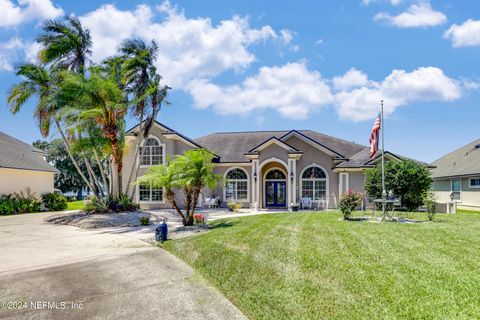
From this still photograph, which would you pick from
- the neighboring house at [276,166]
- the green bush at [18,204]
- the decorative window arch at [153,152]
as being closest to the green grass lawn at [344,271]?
the neighboring house at [276,166]

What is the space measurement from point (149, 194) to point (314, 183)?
12.3m

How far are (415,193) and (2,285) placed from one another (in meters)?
18.6

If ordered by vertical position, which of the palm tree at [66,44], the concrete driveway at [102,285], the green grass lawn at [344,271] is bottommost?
the concrete driveway at [102,285]

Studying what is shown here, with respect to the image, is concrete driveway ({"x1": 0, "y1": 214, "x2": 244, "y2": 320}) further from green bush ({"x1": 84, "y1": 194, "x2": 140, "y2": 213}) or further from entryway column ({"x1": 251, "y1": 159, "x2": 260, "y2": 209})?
entryway column ({"x1": 251, "y1": 159, "x2": 260, "y2": 209})

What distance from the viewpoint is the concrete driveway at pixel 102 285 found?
5699 mm

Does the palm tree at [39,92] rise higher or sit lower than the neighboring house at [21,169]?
higher

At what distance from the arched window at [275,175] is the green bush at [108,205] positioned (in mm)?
10311

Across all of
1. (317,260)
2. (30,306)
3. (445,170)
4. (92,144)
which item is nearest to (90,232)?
(92,144)

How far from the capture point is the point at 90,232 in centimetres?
1490

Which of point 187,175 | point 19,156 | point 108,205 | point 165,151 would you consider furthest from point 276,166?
point 19,156

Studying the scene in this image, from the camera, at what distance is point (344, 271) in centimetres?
722

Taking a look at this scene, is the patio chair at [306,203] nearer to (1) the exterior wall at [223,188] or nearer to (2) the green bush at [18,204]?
(1) the exterior wall at [223,188]

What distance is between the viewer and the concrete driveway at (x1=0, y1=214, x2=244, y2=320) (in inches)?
224

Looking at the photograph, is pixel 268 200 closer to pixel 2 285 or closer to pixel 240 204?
pixel 240 204
